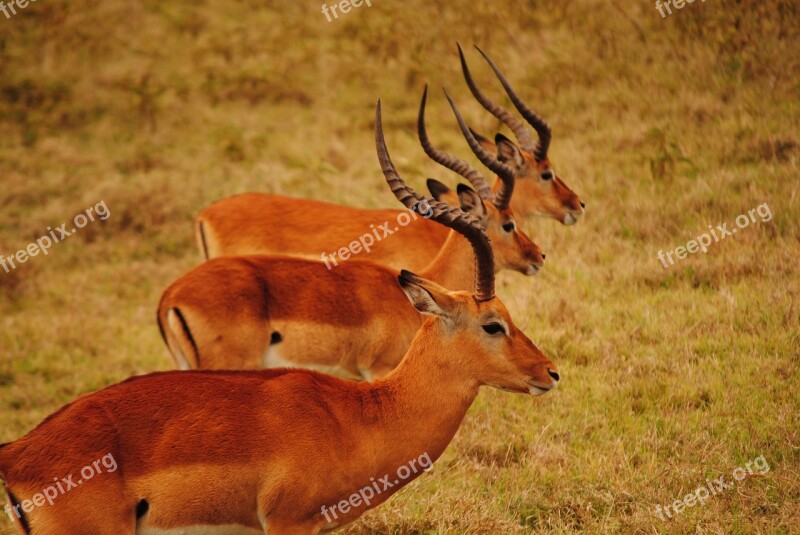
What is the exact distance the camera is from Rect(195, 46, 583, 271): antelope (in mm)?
8695

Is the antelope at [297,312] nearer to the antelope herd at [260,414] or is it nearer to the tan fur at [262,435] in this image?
the antelope herd at [260,414]

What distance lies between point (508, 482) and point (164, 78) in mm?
11222

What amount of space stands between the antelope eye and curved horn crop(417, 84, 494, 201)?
182 cm

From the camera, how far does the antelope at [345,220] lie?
8695 mm

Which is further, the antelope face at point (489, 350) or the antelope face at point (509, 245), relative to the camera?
the antelope face at point (509, 245)

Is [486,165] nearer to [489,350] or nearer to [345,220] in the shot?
[345,220]

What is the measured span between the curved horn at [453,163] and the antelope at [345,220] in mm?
775

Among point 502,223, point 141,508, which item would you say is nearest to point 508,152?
point 502,223

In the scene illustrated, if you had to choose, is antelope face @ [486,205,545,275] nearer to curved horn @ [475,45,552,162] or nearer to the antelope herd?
the antelope herd

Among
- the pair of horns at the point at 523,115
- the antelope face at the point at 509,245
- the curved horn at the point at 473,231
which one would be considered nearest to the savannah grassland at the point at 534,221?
the antelope face at the point at 509,245

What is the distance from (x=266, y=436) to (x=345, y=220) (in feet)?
A: 14.2

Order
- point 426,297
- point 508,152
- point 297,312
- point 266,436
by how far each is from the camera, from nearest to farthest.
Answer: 1. point 266,436
2. point 426,297
3. point 297,312
4. point 508,152

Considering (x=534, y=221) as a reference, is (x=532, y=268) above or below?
above

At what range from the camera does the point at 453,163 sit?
735 centimetres
